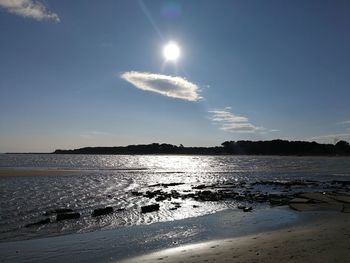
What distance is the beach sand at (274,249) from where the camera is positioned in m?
12.8

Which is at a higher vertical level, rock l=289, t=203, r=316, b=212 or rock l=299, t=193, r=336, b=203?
rock l=299, t=193, r=336, b=203

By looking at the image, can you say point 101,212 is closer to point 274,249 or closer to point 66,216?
point 66,216

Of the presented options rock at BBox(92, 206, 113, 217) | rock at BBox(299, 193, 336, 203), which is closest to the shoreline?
rock at BBox(92, 206, 113, 217)

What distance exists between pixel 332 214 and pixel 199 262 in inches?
614

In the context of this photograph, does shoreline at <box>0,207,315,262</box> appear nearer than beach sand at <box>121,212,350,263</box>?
No

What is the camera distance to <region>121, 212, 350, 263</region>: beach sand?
12774 millimetres

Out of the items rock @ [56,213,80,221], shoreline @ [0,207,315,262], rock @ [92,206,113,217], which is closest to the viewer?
shoreline @ [0,207,315,262]

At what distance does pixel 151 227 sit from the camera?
71.3 feet

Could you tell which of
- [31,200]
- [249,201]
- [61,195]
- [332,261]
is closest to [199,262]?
[332,261]

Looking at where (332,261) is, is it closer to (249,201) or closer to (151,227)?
(151,227)

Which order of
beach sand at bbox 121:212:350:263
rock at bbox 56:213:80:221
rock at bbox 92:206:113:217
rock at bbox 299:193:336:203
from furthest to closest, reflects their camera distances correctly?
rock at bbox 299:193:336:203 < rock at bbox 92:206:113:217 < rock at bbox 56:213:80:221 < beach sand at bbox 121:212:350:263

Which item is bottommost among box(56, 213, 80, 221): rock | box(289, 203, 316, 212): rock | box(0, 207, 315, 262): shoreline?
box(0, 207, 315, 262): shoreline

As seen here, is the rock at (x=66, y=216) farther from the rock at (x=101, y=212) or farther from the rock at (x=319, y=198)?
the rock at (x=319, y=198)

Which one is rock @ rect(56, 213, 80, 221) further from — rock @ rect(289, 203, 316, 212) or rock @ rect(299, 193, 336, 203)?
rock @ rect(299, 193, 336, 203)
